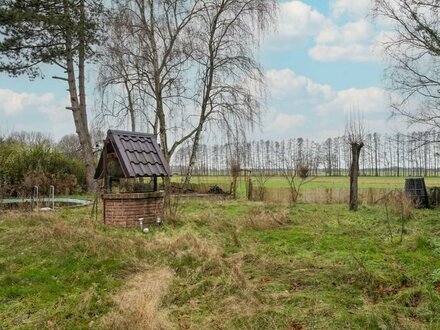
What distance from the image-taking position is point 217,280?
5.20m

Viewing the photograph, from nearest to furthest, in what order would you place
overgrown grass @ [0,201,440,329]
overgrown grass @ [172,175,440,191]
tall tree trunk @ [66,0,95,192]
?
1. overgrown grass @ [0,201,440,329]
2. tall tree trunk @ [66,0,95,192]
3. overgrown grass @ [172,175,440,191]

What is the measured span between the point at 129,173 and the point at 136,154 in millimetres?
823

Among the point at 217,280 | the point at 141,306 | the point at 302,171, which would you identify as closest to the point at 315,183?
the point at 302,171

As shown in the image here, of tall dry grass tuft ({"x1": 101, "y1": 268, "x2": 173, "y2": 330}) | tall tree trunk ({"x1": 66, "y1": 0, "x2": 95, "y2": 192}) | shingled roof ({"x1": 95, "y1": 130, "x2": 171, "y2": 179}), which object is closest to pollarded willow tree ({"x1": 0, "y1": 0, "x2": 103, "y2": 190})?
tall tree trunk ({"x1": 66, "y1": 0, "x2": 95, "y2": 192})

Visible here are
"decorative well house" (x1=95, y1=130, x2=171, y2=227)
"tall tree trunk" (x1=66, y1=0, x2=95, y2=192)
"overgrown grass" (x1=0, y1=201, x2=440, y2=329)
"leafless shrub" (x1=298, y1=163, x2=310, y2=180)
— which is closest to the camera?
"overgrown grass" (x1=0, y1=201, x2=440, y2=329)

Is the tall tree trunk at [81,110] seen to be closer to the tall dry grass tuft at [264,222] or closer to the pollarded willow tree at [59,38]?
the pollarded willow tree at [59,38]

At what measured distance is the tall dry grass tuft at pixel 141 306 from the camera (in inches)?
155

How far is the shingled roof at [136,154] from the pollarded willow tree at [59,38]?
7568 mm

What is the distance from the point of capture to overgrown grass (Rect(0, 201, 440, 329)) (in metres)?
4.09

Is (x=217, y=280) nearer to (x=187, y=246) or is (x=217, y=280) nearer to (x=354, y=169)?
(x=187, y=246)

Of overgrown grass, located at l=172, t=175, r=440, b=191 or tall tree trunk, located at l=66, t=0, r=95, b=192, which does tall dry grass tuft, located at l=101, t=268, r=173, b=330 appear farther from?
overgrown grass, located at l=172, t=175, r=440, b=191

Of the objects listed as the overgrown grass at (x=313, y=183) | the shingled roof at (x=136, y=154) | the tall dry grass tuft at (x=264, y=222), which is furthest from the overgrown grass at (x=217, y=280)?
the overgrown grass at (x=313, y=183)

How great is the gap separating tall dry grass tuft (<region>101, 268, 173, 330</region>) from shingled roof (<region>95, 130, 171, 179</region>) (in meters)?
4.36

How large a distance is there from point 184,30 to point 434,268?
49.2 feet
